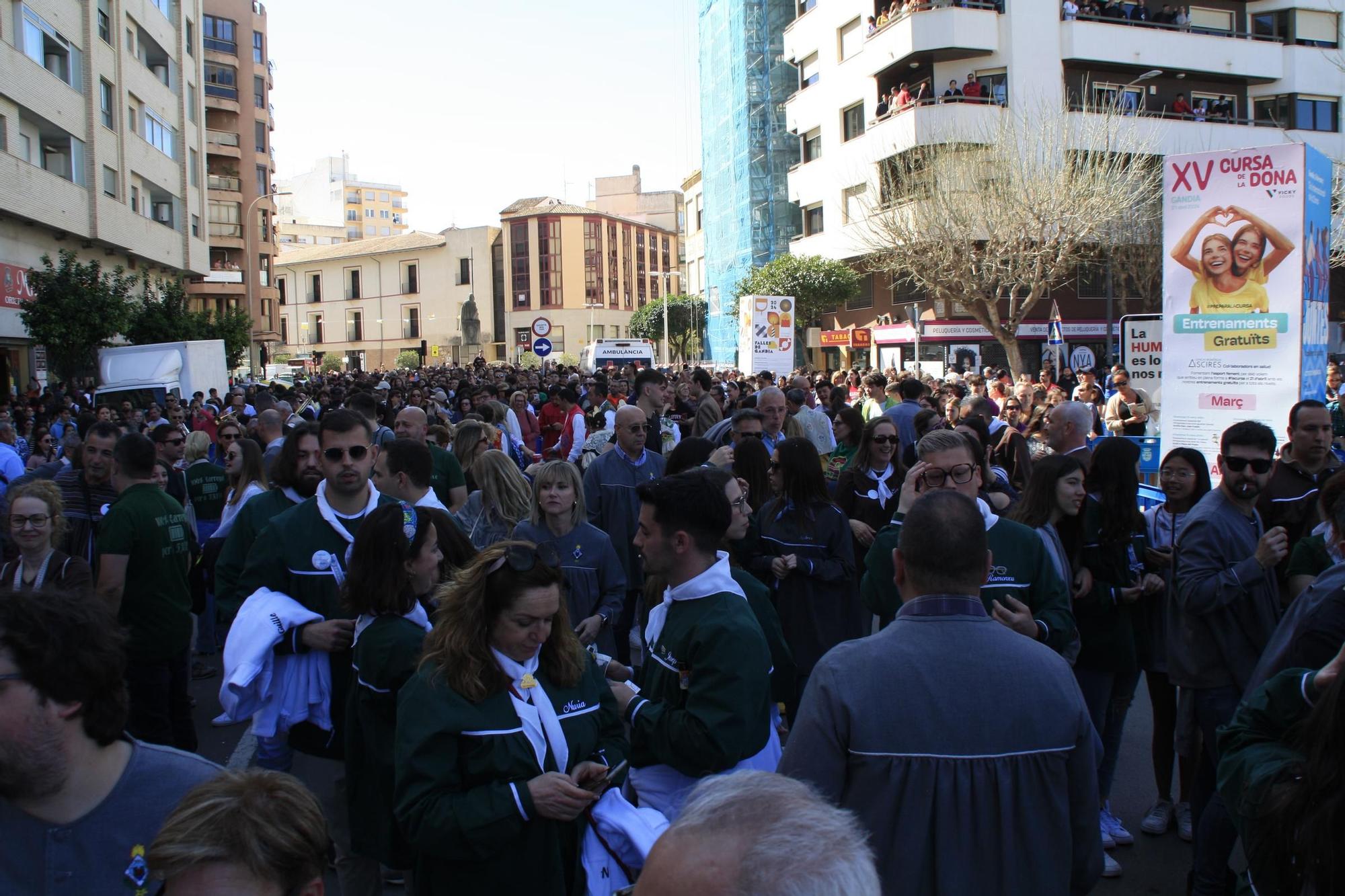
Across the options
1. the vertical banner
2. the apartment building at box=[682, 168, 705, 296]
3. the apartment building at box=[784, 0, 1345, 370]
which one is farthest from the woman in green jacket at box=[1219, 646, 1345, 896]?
the apartment building at box=[682, 168, 705, 296]

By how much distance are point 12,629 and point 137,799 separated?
467 mm

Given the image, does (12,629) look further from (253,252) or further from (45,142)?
(253,252)

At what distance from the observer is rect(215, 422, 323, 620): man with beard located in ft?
14.2

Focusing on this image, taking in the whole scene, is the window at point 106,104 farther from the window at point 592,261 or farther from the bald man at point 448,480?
the window at point 592,261

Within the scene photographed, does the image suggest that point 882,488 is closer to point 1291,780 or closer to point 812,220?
point 1291,780

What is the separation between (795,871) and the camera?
48.4 inches

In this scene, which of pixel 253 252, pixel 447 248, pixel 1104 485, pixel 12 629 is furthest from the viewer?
pixel 447 248

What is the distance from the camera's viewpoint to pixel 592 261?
96.1 m

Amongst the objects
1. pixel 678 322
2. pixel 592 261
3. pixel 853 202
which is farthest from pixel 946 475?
pixel 592 261

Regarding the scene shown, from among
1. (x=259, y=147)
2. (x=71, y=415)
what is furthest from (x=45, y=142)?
(x=259, y=147)

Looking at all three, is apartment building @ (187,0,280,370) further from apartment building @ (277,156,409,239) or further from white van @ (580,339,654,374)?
apartment building @ (277,156,409,239)

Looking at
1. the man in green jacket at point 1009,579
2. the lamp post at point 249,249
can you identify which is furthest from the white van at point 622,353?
the lamp post at point 249,249

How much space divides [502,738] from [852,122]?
3892 centimetres

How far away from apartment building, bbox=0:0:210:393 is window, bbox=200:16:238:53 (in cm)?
1469
